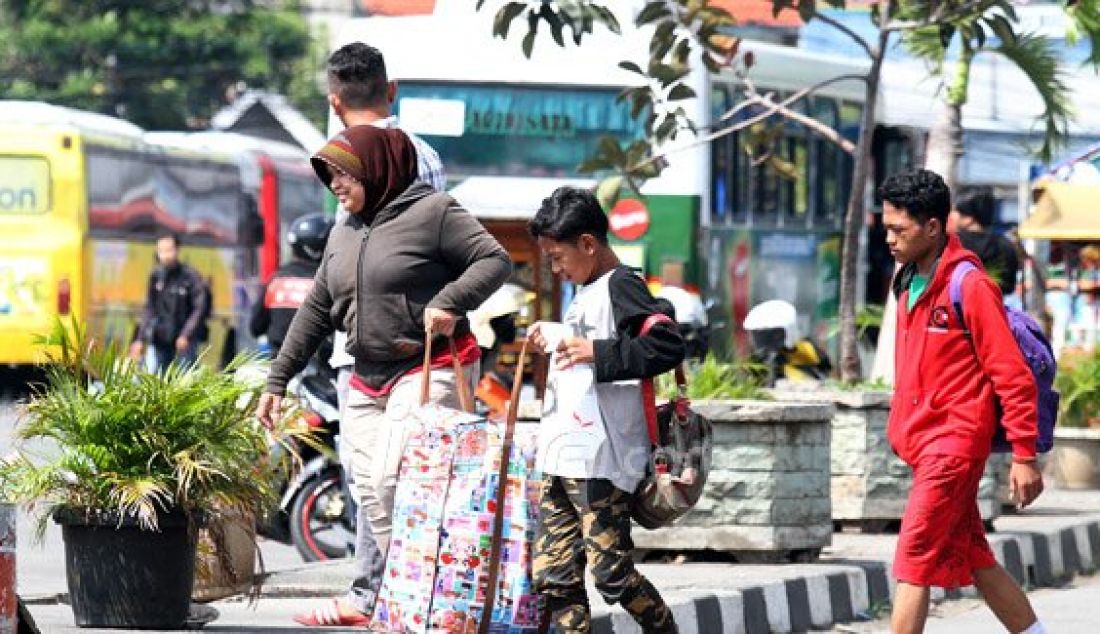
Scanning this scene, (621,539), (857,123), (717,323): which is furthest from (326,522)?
(857,123)

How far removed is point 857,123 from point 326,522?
13796 mm

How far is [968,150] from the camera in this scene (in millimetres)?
30109

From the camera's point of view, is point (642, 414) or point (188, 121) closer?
point (642, 414)

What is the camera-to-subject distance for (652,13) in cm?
1289

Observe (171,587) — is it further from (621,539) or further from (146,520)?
(621,539)

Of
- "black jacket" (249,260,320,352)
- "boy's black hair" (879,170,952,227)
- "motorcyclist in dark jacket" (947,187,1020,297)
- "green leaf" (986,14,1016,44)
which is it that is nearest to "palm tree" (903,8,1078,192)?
"green leaf" (986,14,1016,44)

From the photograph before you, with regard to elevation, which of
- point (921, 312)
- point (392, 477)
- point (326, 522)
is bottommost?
point (326, 522)

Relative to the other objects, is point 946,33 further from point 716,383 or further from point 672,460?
point 672,460

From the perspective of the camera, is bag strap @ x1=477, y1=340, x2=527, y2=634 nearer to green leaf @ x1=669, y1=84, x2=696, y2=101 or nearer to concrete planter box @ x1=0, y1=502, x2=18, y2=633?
concrete planter box @ x1=0, y1=502, x2=18, y2=633

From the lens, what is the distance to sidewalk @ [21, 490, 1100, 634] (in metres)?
9.06

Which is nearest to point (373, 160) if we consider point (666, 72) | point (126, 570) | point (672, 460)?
point (672, 460)

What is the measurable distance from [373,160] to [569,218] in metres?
0.65

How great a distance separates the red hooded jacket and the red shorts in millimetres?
46

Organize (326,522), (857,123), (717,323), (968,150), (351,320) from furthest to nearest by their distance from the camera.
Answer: (968,150)
(857,123)
(717,323)
(326,522)
(351,320)
